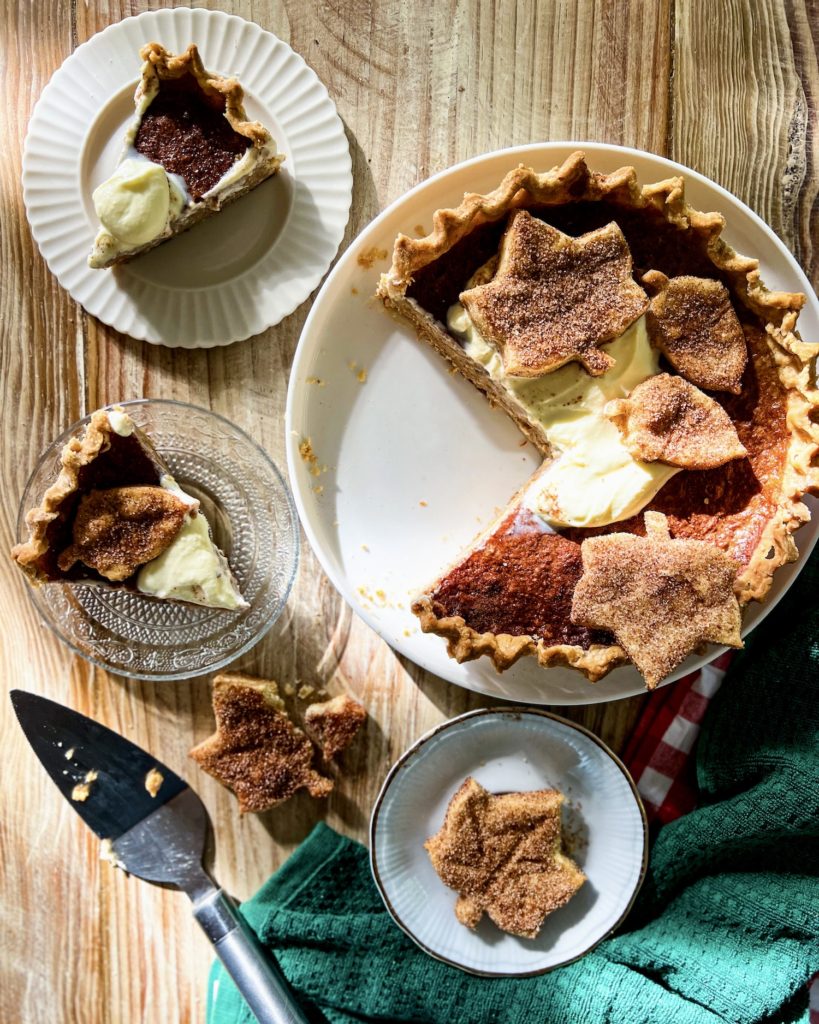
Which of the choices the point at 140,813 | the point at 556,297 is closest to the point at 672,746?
the point at 556,297

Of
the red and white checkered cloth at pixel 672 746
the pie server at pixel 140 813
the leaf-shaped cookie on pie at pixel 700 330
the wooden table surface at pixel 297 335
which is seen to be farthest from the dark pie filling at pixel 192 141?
the red and white checkered cloth at pixel 672 746

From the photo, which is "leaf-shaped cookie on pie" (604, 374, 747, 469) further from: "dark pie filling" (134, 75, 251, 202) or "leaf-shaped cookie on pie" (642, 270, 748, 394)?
"dark pie filling" (134, 75, 251, 202)

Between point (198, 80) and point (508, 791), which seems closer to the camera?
point (198, 80)

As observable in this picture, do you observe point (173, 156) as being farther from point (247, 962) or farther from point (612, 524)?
point (247, 962)

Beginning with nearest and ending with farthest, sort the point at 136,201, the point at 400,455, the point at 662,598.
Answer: the point at 662,598, the point at 136,201, the point at 400,455

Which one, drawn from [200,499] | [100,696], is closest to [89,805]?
[100,696]

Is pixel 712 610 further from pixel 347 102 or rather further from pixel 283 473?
pixel 347 102
